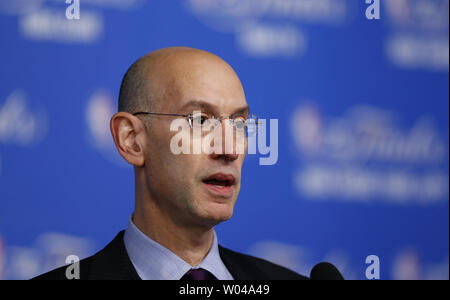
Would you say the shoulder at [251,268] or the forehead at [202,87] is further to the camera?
the shoulder at [251,268]

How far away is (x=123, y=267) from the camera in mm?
1681

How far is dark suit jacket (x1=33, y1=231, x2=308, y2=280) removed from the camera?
167cm

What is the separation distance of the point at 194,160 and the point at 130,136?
0.22 metres

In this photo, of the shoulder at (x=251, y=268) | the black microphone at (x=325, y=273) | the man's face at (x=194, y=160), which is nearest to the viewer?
the black microphone at (x=325, y=273)

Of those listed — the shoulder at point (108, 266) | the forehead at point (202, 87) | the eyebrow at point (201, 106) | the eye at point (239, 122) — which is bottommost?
the shoulder at point (108, 266)

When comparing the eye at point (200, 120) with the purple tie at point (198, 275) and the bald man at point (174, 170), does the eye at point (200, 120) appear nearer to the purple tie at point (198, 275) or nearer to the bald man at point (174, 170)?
the bald man at point (174, 170)

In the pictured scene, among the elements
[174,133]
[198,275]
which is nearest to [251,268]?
[198,275]

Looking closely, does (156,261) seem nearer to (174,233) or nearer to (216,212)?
(174,233)

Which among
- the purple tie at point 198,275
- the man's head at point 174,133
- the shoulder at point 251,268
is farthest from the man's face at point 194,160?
the shoulder at point 251,268

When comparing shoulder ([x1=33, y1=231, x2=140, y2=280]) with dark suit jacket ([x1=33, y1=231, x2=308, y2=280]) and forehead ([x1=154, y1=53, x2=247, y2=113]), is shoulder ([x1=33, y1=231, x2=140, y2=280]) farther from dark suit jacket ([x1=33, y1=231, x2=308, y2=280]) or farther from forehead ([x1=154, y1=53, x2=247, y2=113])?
forehead ([x1=154, y1=53, x2=247, y2=113])

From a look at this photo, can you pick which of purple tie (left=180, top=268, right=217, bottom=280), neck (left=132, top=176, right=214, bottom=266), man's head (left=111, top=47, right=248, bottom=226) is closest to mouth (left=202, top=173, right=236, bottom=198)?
man's head (left=111, top=47, right=248, bottom=226)

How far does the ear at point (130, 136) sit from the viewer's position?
5.65 feet
